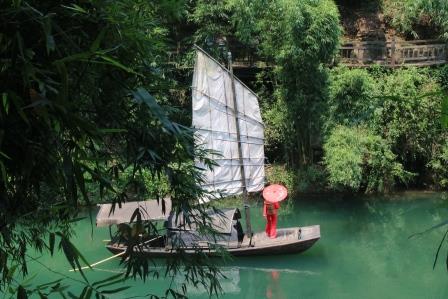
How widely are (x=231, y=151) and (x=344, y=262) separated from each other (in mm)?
1682

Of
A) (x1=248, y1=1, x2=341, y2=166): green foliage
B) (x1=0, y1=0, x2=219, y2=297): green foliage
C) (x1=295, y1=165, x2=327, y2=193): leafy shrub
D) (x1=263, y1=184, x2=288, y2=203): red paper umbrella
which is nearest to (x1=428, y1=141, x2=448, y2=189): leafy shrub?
(x1=295, y1=165, x2=327, y2=193): leafy shrub

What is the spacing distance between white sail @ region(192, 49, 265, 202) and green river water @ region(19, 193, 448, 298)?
901 millimetres

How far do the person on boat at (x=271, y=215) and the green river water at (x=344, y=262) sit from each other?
0.32m

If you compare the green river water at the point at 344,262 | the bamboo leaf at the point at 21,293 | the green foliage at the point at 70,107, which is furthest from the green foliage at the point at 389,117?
the bamboo leaf at the point at 21,293

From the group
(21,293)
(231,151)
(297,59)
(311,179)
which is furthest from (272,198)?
(21,293)

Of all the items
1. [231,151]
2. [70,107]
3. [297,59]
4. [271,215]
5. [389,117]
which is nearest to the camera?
[70,107]

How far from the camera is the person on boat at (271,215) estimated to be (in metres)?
5.71

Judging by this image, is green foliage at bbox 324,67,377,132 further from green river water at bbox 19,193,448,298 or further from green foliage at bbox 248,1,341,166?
green river water at bbox 19,193,448,298

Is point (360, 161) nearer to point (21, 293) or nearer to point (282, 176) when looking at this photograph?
point (282, 176)

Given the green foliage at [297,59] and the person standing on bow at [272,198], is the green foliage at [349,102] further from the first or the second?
the person standing on bow at [272,198]

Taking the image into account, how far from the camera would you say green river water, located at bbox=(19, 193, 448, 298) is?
503cm

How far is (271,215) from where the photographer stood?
5785 millimetres

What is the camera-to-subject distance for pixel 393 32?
9.66 metres

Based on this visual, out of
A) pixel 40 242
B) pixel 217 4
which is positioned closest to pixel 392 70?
pixel 217 4
